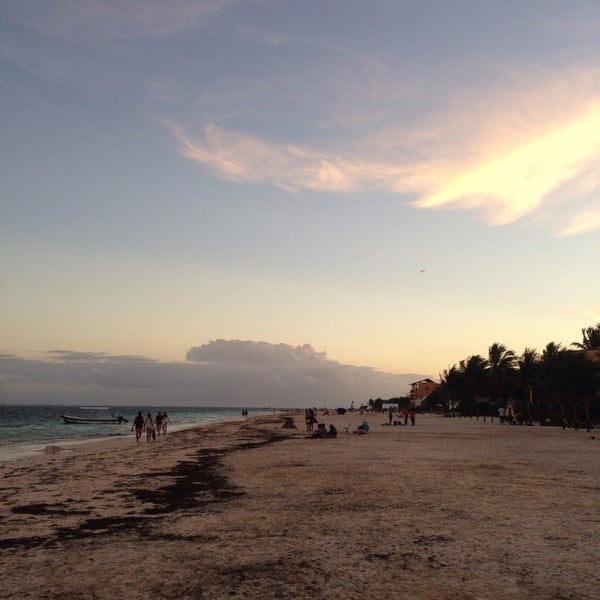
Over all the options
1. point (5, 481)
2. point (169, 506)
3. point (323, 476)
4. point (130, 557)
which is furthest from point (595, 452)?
point (5, 481)

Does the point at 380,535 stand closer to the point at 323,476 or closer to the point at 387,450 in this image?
the point at 323,476

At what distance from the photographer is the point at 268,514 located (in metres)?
10.7

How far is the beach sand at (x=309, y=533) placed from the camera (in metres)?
6.64

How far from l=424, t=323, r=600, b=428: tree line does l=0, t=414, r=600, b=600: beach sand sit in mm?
25492

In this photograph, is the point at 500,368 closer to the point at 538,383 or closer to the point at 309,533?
the point at 538,383

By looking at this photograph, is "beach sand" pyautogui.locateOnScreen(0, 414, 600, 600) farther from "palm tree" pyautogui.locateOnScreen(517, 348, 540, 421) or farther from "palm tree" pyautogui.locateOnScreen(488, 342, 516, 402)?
"palm tree" pyautogui.locateOnScreen(488, 342, 516, 402)

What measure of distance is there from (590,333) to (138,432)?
67.4 meters

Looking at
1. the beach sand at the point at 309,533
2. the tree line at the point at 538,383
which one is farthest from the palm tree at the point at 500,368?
the beach sand at the point at 309,533

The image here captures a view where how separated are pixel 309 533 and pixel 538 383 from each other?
50.3 metres

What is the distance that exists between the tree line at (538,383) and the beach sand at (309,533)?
2549cm

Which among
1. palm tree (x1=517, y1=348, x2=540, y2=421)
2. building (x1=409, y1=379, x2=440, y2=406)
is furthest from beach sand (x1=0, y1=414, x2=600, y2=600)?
building (x1=409, y1=379, x2=440, y2=406)

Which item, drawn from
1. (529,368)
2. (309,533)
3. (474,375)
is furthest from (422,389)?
(309,533)

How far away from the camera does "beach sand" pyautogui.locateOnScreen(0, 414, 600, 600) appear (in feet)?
21.8

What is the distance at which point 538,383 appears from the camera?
53.0 metres
